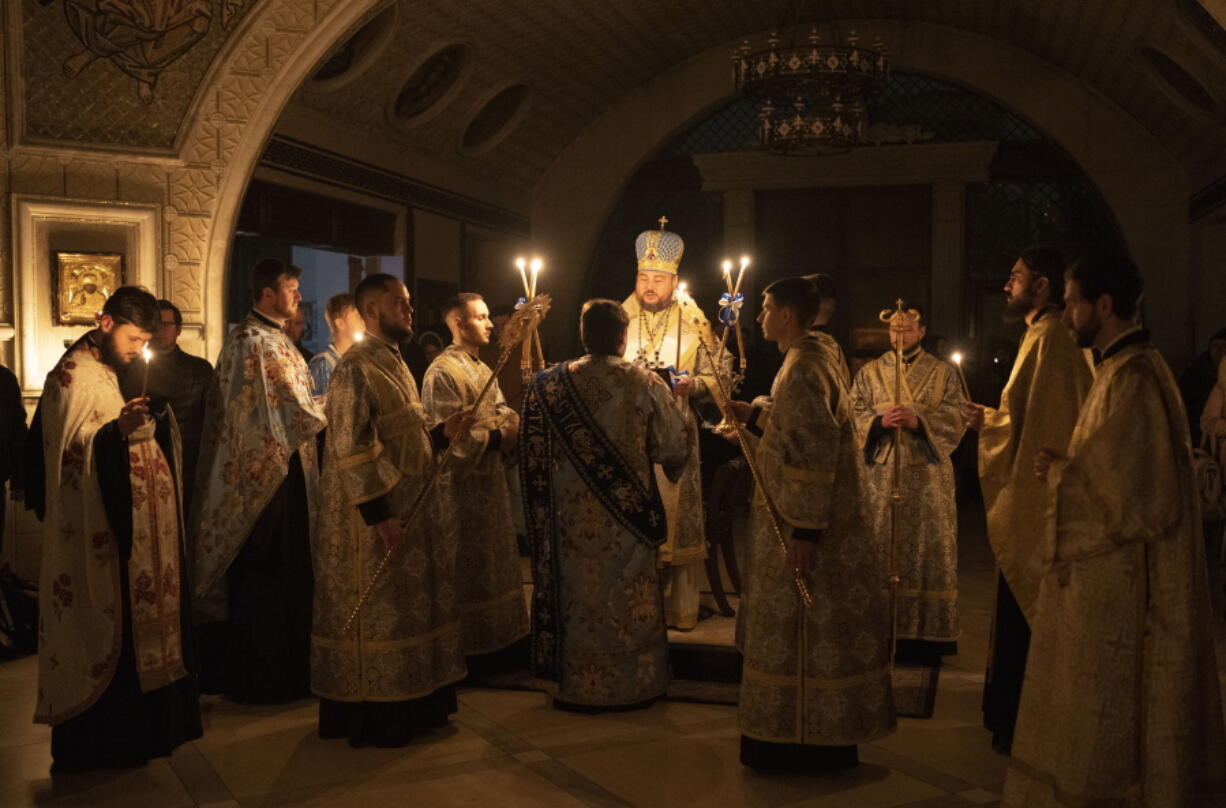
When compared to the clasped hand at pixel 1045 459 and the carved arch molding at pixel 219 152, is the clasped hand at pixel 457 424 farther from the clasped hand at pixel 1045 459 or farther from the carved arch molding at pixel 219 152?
the carved arch molding at pixel 219 152

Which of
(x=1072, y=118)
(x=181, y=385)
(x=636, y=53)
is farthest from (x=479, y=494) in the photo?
(x=1072, y=118)

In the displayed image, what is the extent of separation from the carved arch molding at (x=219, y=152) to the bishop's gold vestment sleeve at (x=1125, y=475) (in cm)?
486

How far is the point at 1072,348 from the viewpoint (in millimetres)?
3742

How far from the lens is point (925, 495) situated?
5.39 m

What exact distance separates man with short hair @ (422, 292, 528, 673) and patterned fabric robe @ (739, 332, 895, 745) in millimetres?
1417

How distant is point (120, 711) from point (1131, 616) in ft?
10.2

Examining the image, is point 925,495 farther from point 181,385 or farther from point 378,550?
point 181,385

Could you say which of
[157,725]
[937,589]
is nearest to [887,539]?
[937,589]

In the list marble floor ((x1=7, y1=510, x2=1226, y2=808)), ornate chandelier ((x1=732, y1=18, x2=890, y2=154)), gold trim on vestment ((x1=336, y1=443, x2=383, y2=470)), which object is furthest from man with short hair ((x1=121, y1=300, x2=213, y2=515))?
ornate chandelier ((x1=732, y1=18, x2=890, y2=154))

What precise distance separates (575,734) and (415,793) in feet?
2.43

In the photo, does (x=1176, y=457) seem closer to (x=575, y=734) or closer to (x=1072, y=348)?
(x=1072, y=348)

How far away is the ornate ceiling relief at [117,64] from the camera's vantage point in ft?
19.9

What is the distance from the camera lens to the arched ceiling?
8564 mm

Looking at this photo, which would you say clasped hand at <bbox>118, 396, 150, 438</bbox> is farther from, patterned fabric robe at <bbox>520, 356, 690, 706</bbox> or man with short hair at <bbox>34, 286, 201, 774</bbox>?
patterned fabric robe at <bbox>520, 356, 690, 706</bbox>
